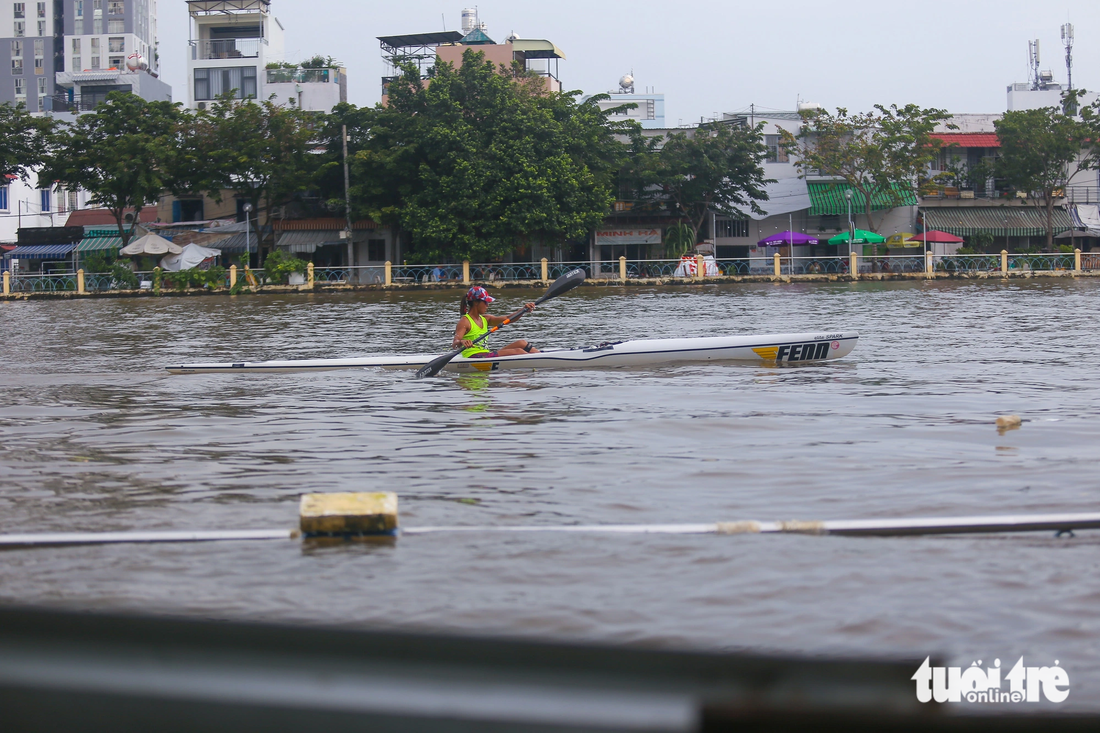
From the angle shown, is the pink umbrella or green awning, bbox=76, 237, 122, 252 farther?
green awning, bbox=76, 237, 122, 252

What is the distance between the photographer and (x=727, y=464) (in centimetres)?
563

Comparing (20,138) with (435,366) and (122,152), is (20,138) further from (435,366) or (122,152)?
(435,366)

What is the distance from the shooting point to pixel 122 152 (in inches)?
1435

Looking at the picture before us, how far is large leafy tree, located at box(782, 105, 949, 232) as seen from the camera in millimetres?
37125

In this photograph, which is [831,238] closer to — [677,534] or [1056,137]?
[1056,137]

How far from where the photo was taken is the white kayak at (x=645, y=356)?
424 inches

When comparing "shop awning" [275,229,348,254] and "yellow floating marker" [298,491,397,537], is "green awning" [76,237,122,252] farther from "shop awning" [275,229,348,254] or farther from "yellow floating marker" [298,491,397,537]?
"yellow floating marker" [298,491,397,537]

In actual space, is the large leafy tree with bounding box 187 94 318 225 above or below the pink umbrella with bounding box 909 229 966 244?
above

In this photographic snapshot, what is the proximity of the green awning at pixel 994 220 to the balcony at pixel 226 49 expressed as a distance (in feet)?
105

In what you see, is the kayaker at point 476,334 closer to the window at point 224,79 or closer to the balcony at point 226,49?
the window at point 224,79

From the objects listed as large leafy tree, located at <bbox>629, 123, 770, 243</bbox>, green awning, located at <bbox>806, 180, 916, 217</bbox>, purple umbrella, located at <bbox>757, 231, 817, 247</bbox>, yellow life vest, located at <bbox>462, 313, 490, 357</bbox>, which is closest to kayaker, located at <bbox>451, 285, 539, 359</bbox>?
yellow life vest, located at <bbox>462, 313, 490, 357</bbox>

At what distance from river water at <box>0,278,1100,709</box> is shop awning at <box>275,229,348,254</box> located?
92.2 ft

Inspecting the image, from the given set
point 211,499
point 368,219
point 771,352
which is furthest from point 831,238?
point 211,499

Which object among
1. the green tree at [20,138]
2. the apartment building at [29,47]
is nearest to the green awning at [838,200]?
the green tree at [20,138]
